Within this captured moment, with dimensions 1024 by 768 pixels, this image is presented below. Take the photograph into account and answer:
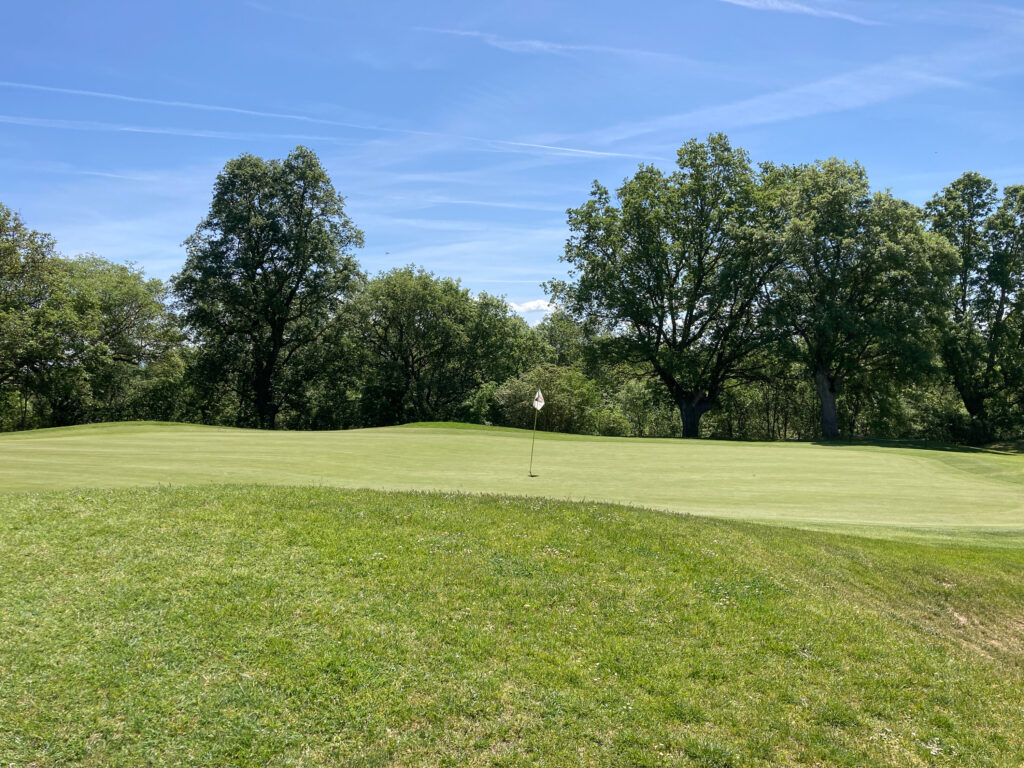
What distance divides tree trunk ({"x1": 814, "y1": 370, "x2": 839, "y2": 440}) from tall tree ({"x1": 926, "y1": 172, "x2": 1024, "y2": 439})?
301 inches

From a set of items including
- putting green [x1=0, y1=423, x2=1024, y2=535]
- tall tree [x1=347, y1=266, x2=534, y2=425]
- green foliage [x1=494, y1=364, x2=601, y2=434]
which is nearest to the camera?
putting green [x1=0, y1=423, x2=1024, y2=535]

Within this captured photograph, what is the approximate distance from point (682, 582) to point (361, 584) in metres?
3.51

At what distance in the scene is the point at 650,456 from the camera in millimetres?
19562

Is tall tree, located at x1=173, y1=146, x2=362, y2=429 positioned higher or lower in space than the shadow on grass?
higher

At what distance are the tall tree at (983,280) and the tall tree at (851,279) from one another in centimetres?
614

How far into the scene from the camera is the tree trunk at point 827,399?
39.3 meters

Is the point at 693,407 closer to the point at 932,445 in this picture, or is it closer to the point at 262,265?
the point at 932,445

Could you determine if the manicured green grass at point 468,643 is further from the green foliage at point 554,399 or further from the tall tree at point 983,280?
the tall tree at point 983,280

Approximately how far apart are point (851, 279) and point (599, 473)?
28.9m

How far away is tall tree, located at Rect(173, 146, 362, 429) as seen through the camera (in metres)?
47.3

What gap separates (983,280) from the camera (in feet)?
134

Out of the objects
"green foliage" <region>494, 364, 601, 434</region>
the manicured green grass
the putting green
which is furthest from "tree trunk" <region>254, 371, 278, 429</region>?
the manicured green grass

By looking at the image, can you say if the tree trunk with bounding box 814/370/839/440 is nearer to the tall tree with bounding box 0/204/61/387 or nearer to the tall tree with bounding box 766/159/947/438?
the tall tree with bounding box 766/159/947/438

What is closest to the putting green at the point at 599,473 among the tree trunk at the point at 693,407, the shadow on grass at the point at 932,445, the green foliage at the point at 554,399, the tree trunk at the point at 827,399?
the shadow on grass at the point at 932,445
